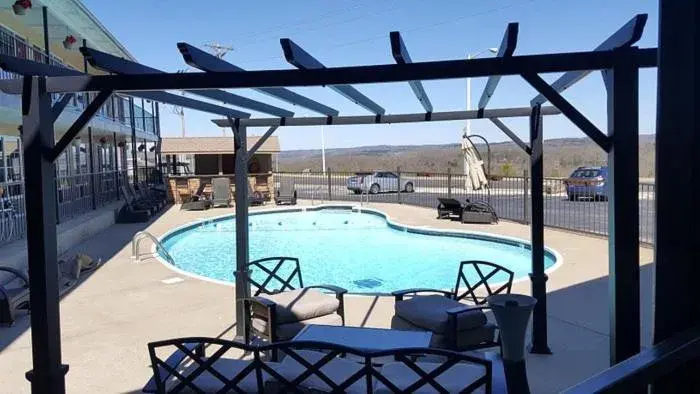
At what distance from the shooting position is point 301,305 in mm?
5227

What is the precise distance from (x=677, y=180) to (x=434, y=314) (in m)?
3.40

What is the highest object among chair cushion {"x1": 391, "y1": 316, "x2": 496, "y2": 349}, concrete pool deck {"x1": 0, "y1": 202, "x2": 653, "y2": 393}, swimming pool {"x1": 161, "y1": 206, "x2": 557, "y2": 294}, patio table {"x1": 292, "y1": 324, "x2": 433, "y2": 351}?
patio table {"x1": 292, "y1": 324, "x2": 433, "y2": 351}

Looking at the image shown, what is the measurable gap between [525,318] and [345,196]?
22593mm

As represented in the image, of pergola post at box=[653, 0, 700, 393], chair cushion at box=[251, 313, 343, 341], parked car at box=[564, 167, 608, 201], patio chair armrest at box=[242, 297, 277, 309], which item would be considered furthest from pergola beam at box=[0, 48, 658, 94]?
parked car at box=[564, 167, 608, 201]

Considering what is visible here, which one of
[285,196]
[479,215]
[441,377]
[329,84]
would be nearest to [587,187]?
[479,215]

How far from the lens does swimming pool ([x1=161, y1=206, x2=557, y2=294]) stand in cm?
1147

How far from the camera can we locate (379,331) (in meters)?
4.55

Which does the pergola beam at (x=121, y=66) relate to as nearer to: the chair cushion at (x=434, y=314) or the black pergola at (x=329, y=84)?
the black pergola at (x=329, y=84)

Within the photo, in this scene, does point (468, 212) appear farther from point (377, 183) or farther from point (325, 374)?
point (377, 183)

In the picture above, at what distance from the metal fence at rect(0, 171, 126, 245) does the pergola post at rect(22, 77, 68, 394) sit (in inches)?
150

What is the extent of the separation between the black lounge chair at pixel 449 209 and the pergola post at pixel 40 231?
13.5 m

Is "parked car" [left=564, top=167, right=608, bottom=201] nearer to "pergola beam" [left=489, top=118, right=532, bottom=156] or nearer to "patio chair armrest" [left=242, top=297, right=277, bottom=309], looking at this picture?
"pergola beam" [left=489, top=118, right=532, bottom=156]

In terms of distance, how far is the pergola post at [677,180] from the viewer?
1.65m

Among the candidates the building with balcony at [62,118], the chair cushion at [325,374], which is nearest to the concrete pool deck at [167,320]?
the chair cushion at [325,374]
